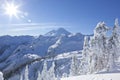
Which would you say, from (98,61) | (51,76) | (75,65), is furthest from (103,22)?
(51,76)

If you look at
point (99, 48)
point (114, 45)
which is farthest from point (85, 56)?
point (114, 45)

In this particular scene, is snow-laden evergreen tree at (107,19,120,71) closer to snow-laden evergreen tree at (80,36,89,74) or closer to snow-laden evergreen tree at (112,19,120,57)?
snow-laden evergreen tree at (112,19,120,57)

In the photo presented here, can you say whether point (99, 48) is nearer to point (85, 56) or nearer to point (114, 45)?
point (114, 45)

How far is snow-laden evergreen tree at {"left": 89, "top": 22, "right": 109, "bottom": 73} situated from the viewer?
189ft

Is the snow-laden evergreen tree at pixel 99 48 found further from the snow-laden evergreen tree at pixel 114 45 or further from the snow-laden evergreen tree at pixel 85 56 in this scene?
the snow-laden evergreen tree at pixel 85 56

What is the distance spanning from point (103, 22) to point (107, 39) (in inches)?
159

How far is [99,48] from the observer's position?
196ft

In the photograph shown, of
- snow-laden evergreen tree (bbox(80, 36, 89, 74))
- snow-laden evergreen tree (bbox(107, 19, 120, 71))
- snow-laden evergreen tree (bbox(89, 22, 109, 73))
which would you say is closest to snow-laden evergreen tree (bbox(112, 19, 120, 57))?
snow-laden evergreen tree (bbox(107, 19, 120, 71))

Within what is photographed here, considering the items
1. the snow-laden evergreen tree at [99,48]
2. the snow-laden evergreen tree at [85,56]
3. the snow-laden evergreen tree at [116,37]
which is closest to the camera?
the snow-laden evergreen tree at [116,37]

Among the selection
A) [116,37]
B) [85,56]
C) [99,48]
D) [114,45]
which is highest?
[116,37]

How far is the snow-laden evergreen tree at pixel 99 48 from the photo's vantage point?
189 ft

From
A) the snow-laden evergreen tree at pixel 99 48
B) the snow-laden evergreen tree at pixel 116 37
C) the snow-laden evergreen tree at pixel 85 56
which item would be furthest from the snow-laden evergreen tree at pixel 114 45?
the snow-laden evergreen tree at pixel 85 56

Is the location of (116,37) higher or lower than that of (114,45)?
higher

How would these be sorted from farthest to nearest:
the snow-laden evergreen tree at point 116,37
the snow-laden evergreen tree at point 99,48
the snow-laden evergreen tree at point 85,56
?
the snow-laden evergreen tree at point 85,56 → the snow-laden evergreen tree at point 99,48 → the snow-laden evergreen tree at point 116,37
